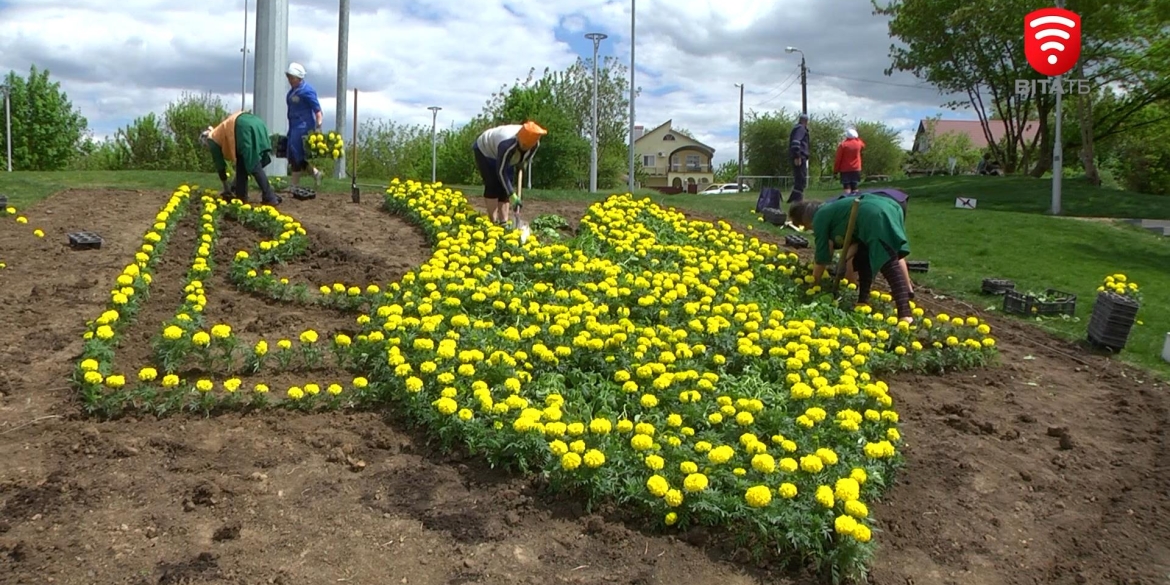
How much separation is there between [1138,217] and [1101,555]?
15285 mm

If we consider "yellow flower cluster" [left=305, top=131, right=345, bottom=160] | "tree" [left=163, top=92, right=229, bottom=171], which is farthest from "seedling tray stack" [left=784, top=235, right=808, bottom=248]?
"tree" [left=163, top=92, right=229, bottom=171]

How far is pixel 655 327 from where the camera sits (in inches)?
247

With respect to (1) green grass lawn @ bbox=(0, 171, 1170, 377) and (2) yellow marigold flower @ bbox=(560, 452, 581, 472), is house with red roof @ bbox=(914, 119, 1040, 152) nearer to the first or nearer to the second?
(1) green grass lawn @ bbox=(0, 171, 1170, 377)

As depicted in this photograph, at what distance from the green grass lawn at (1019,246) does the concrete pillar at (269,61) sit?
1333mm

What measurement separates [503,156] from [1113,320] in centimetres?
564

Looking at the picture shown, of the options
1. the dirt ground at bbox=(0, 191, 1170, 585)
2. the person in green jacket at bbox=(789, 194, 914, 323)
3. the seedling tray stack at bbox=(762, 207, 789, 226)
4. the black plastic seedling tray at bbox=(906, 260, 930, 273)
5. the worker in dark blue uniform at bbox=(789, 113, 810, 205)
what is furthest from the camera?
the worker in dark blue uniform at bbox=(789, 113, 810, 205)

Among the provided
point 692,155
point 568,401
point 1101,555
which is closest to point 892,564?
point 1101,555

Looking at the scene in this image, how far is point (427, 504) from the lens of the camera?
3971mm

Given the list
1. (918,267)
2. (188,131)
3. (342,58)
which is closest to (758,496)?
(918,267)

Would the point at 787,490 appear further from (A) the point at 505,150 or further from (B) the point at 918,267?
(B) the point at 918,267

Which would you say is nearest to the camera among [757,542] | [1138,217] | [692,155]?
[757,542]

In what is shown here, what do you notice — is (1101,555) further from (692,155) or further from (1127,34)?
(692,155)

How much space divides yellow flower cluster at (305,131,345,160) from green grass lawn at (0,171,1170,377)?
1.19 metres

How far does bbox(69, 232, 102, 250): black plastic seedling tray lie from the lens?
7.93 m
